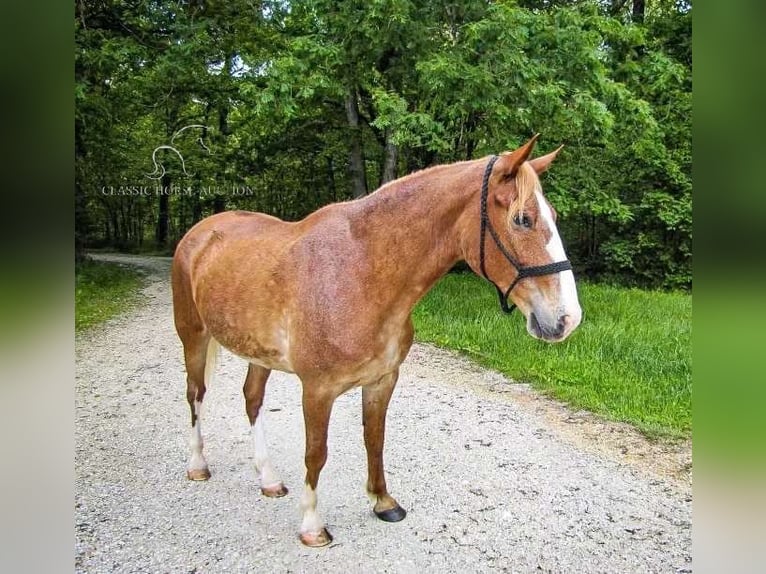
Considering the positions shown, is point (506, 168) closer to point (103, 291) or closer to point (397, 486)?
point (397, 486)

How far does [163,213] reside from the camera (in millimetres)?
4680

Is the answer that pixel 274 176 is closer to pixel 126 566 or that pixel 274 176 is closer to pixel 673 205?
pixel 126 566

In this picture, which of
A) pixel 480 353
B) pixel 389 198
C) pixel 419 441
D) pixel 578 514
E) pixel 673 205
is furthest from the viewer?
pixel 673 205

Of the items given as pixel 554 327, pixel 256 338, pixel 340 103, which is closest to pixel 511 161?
pixel 554 327

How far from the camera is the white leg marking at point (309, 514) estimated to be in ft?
6.86

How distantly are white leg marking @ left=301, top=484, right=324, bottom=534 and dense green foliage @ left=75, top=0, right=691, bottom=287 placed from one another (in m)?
2.92

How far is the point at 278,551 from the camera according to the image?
208 centimetres

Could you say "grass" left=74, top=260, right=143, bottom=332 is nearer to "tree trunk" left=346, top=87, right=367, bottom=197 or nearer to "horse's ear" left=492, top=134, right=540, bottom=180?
"tree trunk" left=346, top=87, right=367, bottom=197

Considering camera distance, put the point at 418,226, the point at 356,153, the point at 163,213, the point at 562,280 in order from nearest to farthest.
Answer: the point at 562,280
the point at 418,226
the point at 163,213
the point at 356,153

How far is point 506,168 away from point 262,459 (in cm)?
193

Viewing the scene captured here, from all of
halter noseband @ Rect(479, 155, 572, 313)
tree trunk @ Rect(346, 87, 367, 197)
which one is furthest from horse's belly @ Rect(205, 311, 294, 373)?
tree trunk @ Rect(346, 87, 367, 197)

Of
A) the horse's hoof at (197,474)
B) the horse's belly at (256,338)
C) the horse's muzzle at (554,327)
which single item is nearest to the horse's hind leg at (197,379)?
the horse's hoof at (197,474)
